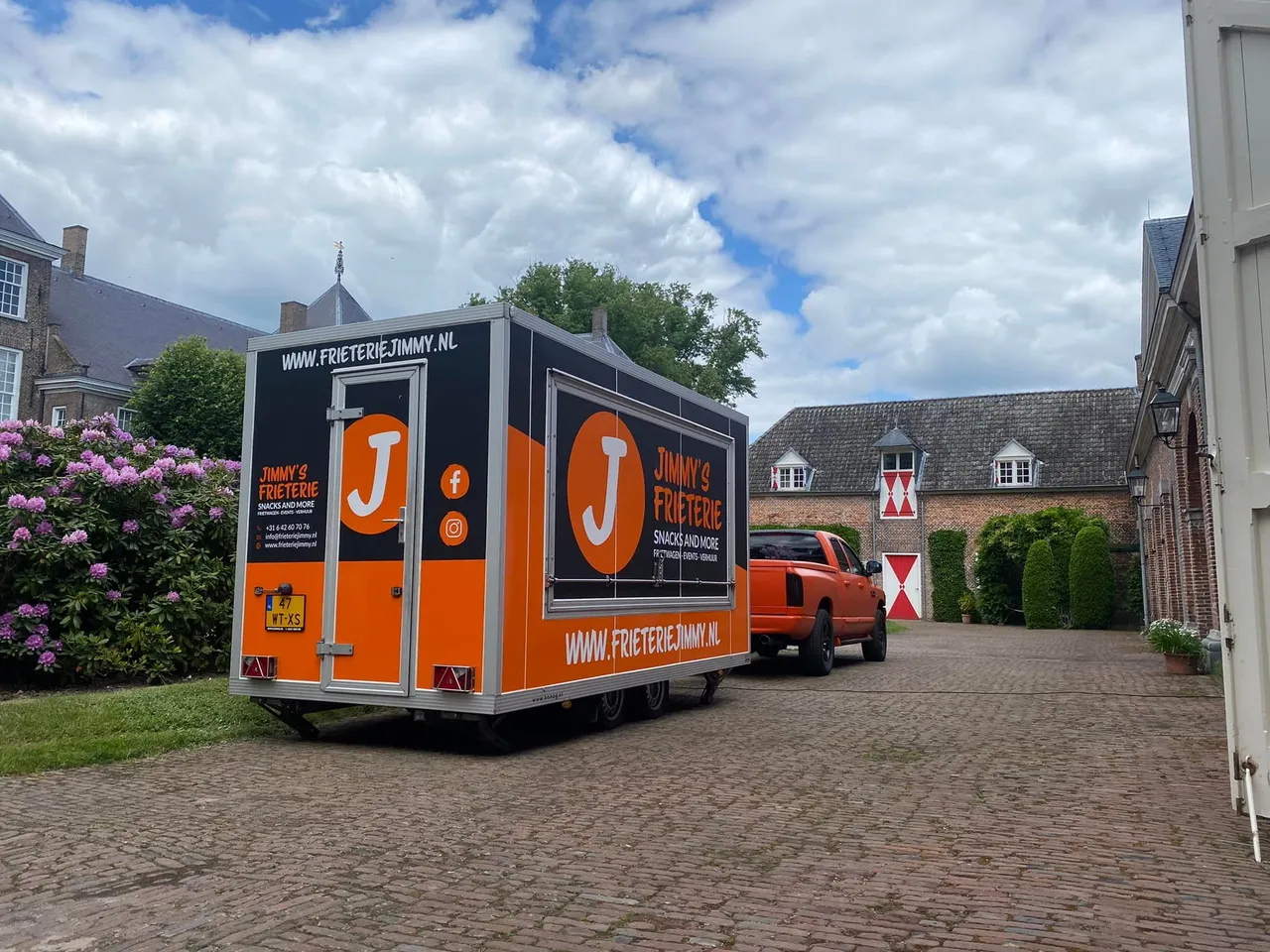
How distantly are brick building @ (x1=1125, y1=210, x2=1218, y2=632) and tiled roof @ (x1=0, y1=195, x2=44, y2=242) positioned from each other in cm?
3106

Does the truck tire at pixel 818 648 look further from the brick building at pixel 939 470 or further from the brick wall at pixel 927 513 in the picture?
the brick building at pixel 939 470

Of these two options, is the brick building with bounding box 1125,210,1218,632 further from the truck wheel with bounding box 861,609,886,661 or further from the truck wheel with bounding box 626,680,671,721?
the truck wheel with bounding box 626,680,671,721

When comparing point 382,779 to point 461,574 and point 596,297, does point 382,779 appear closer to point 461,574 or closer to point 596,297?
point 461,574

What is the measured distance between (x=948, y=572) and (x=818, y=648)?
21.1 metres

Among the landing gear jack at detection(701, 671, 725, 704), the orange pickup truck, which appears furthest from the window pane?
the landing gear jack at detection(701, 671, 725, 704)

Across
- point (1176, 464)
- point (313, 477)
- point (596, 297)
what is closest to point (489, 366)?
point (313, 477)

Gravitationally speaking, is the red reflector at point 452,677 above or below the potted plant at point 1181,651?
above

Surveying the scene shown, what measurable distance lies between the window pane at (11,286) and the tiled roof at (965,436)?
24607 millimetres

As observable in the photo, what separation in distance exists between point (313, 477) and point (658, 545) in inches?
119

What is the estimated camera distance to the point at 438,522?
7.22m

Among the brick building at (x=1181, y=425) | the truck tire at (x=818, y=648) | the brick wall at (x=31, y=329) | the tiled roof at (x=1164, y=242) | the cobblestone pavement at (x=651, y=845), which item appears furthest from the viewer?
the brick wall at (x=31, y=329)

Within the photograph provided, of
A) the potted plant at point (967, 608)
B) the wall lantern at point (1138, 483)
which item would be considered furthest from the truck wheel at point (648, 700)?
the potted plant at point (967, 608)

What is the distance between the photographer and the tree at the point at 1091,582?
94.8ft

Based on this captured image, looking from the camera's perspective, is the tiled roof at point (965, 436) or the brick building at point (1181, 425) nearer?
Result: the brick building at point (1181, 425)
